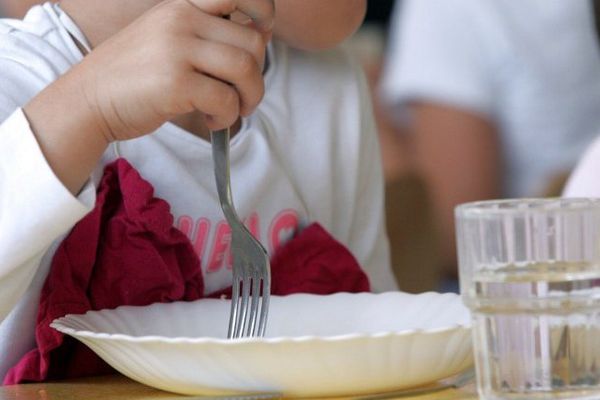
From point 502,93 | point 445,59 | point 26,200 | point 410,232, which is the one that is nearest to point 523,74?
point 502,93

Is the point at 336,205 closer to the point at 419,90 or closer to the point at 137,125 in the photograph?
the point at 137,125

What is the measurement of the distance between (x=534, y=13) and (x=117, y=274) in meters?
2.00

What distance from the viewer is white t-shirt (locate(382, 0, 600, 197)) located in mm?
2768

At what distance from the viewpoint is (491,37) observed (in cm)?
278

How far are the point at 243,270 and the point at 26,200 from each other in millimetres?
174

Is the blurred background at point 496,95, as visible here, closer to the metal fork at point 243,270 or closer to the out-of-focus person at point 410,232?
the out-of-focus person at point 410,232

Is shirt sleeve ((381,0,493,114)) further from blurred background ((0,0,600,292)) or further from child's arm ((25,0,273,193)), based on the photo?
child's arm ((25,0,273,193))

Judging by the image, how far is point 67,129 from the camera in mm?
881

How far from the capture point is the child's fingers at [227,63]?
2.83 feet

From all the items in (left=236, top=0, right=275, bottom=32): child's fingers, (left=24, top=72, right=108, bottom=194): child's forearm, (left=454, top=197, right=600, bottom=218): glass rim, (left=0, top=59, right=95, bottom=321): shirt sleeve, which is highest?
(left=236, top=0, right=275, bottom=32): child's fingers

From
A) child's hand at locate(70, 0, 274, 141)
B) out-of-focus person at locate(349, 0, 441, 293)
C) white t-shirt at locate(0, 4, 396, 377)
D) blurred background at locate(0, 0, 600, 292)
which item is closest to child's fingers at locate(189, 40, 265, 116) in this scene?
child's hand at locate(70, 0, 274, 141)

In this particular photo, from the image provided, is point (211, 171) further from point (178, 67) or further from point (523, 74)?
point (523, 74)

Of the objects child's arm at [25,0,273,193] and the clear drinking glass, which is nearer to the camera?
the clear drinking glass

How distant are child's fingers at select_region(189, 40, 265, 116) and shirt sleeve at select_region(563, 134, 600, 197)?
59 centimetres
